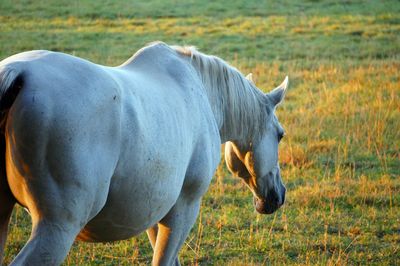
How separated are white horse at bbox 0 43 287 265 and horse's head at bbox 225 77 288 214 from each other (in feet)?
1.29

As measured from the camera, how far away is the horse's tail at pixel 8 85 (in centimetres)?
281

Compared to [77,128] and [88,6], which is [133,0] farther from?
[77,128]

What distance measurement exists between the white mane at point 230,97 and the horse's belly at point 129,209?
3.56 feet

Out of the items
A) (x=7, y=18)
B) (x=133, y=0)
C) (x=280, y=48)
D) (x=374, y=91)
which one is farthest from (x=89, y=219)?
(x=133, y=0)

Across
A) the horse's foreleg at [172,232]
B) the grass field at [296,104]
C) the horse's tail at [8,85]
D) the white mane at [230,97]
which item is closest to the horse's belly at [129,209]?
the horse's foreleg at [172,232]

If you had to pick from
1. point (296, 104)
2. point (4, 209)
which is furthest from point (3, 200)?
point (296, 104)

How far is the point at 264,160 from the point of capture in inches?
193

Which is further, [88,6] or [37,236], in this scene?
[88,6]

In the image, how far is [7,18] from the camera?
17.0 m

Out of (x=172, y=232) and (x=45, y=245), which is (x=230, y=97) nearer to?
(x=172, y=232)

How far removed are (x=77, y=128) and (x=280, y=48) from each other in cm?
1156

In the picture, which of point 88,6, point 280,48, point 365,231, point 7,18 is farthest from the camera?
point 88,6

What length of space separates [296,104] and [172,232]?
669 cm

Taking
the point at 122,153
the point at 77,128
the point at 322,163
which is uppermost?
the point at 77,128
